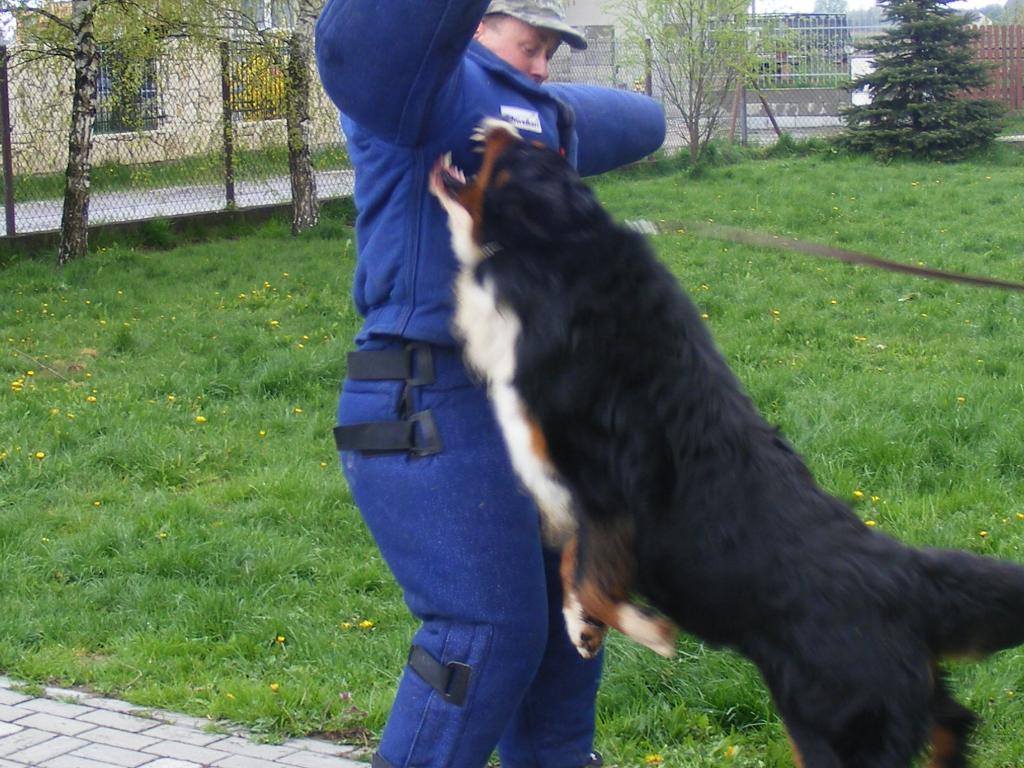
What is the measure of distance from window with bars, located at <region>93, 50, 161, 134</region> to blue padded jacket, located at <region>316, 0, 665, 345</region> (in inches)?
393

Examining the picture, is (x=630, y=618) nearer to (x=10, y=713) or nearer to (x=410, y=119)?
(x=410, y=119)

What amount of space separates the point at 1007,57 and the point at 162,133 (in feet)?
57.1

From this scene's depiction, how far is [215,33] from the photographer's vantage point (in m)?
12.4

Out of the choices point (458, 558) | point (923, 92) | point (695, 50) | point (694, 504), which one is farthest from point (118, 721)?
point (923, 92)

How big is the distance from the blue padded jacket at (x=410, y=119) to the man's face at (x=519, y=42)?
0.03 meters

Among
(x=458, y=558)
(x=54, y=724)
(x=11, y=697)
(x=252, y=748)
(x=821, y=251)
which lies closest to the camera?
(x=458, y=558)

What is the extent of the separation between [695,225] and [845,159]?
1602cm

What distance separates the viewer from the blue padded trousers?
2719 millimetres

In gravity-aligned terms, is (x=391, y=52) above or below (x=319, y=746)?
above

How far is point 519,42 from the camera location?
2926 millimetres

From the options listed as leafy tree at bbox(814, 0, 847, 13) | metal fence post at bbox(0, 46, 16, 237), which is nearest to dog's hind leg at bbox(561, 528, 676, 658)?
metal fence post at bbox(0, 46, 16, 237)

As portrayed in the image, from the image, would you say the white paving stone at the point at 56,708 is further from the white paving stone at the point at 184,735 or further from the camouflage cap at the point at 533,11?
the camouflage cap at the point at 533,11

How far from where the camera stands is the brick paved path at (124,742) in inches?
150

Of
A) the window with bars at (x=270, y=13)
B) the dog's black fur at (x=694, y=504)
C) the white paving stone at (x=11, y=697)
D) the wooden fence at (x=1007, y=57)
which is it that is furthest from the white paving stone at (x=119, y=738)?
the wooden fence at (x=1007, y=57)
